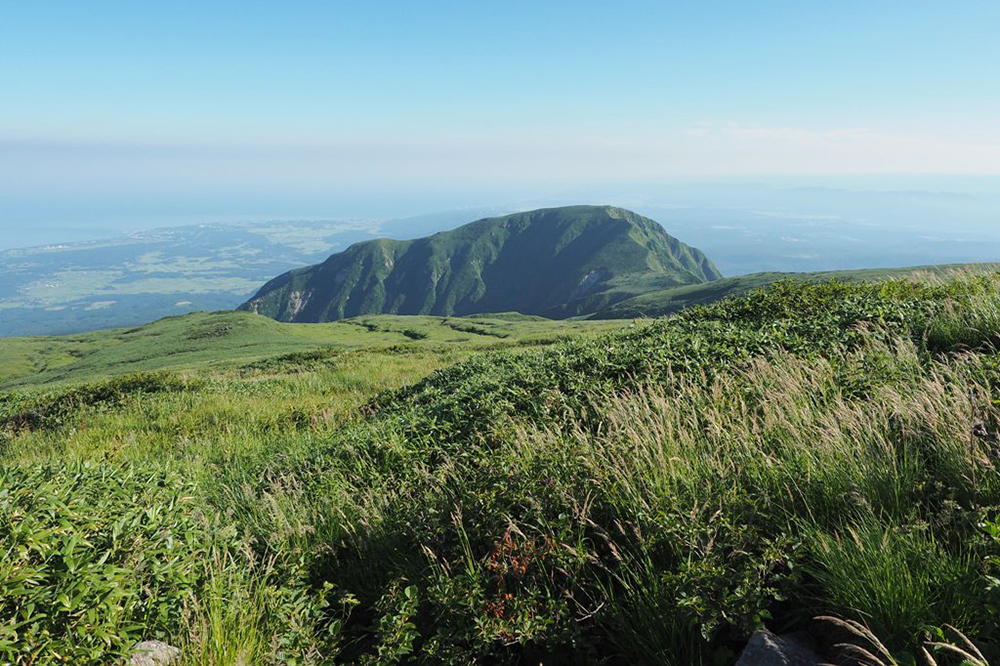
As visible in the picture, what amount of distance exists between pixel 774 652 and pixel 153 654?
4.28 metres

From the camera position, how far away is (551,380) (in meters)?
9.30

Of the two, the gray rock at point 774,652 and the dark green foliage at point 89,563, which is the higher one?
the dark green foliage at point 89,563

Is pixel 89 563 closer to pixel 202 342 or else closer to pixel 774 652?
pixel 774 652

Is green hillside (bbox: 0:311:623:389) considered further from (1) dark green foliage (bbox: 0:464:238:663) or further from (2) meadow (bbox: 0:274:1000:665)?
(1) dark green foliage (bbox: 0:464:238:663)

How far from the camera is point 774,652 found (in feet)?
10.8

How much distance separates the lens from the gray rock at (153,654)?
3.56m

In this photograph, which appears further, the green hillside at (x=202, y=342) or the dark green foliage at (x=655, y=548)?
the green hillside at (x=202, y=342)

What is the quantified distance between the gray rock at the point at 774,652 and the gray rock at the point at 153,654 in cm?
392

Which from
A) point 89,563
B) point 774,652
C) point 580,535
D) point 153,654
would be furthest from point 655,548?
point 89,563

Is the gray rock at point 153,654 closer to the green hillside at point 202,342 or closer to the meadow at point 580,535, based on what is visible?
the meadow at point 580,535

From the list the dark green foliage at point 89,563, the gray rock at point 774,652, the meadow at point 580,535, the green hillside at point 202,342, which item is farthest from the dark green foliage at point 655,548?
the green hillside at point 202,342

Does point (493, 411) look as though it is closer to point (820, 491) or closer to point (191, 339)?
point (820, 491)

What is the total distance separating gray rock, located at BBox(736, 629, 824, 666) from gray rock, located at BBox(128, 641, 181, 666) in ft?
12.9

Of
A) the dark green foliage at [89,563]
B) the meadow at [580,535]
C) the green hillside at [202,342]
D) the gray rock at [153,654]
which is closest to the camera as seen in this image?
the dark green foliage at [89,563]
